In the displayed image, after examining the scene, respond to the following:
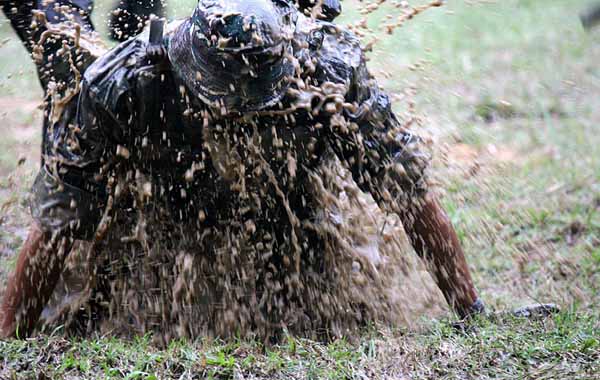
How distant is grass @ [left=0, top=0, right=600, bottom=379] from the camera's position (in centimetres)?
280

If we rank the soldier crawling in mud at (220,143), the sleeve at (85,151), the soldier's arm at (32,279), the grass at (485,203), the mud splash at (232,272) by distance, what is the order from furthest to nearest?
the mud splash at (232,272), the soldier's arm at (32,279), the sleeve at (85,151), the soldier crawling in mud at (220,143), the grass at (485,203)

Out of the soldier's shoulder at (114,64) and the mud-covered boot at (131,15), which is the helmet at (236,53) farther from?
the mud-covered boot at (131,15)

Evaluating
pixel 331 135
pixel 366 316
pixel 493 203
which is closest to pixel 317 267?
pixel 366 316

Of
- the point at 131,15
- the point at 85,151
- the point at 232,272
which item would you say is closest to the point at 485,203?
the point at 232,272

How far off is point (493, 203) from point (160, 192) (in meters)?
2.41

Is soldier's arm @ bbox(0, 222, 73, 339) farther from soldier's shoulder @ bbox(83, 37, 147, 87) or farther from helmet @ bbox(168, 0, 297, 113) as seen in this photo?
helmet @ bbox(168, 0, 297, 113)

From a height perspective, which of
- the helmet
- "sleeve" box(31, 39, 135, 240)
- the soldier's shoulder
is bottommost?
"sleeve" box(31, 39, 135, 240)

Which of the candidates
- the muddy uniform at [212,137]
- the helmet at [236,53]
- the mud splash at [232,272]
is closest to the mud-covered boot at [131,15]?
the mud splash at [232,272]

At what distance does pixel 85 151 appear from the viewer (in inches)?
126

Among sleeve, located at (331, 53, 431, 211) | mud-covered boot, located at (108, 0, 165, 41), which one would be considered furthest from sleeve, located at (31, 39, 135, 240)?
mud-covered boot, located at (108, 0, 165, 41)

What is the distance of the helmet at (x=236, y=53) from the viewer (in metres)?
2.82

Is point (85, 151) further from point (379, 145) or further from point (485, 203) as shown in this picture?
point (485, 203)

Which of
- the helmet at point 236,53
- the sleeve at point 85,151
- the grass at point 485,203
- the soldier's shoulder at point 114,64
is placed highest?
the helmet at point 236,53

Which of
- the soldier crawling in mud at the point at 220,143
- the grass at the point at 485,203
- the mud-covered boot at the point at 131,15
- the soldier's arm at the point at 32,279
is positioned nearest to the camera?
the grass at the point at 485,203
